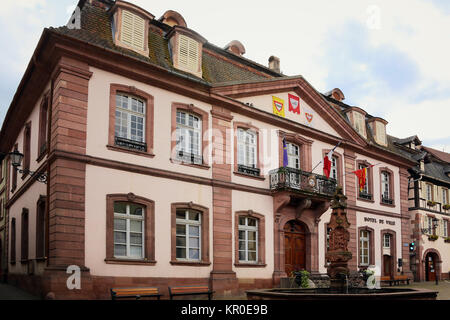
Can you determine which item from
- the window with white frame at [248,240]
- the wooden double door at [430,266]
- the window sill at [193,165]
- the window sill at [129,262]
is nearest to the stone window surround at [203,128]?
the window sill at [193,165]

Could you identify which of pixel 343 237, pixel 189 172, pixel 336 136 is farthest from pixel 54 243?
pixel 336 136

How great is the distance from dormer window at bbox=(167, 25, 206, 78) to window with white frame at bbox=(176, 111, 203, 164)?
1.91 m

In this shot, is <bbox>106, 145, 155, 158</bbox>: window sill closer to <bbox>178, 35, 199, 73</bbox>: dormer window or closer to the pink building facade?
the pink building facade

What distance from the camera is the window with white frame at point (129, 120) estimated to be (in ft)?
60.0

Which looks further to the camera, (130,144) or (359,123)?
(359,123)

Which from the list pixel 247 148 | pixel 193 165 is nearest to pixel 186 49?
pixel 193 165

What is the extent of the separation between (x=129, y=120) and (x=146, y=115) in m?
0.74

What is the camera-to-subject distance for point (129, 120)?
1859cm

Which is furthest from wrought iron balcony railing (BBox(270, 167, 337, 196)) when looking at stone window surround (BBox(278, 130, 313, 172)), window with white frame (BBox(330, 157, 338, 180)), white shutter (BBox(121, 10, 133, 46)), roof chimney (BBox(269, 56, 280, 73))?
white shutter (BBox(121, 10, 133, 46))

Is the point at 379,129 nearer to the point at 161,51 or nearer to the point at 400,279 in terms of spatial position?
the point at 400,279

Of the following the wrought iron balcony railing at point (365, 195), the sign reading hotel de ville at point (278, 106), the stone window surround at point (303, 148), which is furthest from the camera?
the wrought iron balcony railing at point (365, 195)

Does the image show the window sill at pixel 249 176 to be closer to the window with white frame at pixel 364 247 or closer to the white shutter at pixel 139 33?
the white shutter at pixel 139 33

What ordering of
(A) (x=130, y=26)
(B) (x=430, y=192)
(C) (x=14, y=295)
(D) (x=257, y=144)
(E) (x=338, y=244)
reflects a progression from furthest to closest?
(B) (x=430, y=192) < (D) (x=257, y=144) < (A) (x=130, y=26) < (C) (x=14, y=295) < (E) (x=338, y=244)

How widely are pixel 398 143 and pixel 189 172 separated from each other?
24.0 metres
